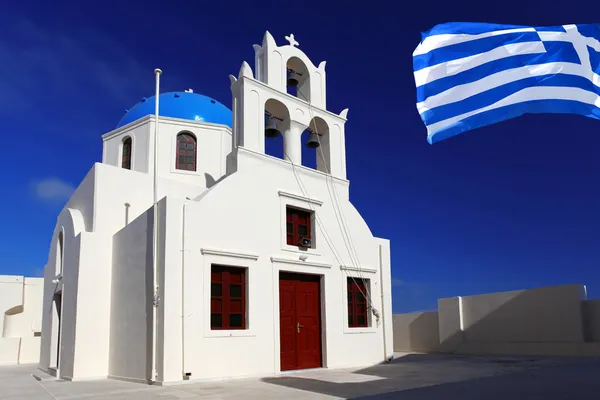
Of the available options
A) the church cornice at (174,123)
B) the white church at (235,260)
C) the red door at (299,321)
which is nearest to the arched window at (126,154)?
the church cornice at (174,123)

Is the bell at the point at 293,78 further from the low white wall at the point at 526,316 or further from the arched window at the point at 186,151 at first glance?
the low white wall at the point at 526,316

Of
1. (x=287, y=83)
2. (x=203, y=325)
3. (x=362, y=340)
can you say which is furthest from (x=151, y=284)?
(x=287, y=83)

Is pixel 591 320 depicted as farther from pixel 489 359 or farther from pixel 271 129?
pixel 271 129

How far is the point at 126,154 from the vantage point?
20609 millimetres

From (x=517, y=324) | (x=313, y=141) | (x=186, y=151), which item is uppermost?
(x=186, y=151)

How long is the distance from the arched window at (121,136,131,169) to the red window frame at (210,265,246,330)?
28.1ft

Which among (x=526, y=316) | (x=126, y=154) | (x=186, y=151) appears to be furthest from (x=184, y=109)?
(x=526, y=316)

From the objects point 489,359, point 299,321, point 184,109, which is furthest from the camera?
point 184,109

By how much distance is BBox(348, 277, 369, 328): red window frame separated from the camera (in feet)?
55.0

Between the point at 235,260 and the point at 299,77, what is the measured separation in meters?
6.82

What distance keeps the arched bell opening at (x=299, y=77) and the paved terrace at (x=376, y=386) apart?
326 inches

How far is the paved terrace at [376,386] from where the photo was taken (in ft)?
30.6

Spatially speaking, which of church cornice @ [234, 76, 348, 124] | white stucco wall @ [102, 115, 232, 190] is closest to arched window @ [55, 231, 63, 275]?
white stucco wall @ [102, 115, 232, 190]

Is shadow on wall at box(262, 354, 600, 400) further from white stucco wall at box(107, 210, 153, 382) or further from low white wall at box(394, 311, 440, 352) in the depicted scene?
low white wall at box(394, 311, 440, 352)
